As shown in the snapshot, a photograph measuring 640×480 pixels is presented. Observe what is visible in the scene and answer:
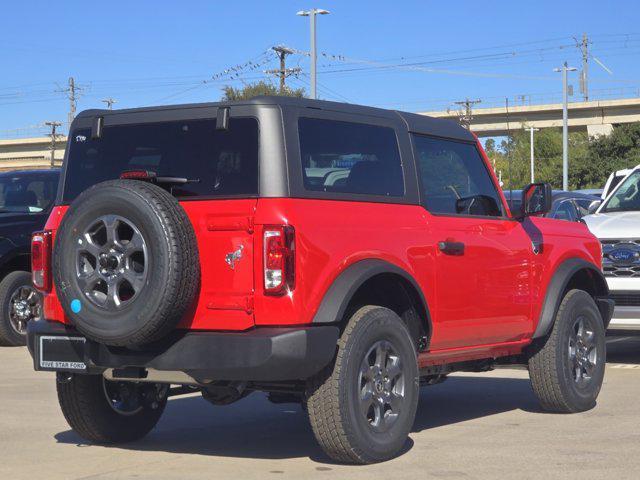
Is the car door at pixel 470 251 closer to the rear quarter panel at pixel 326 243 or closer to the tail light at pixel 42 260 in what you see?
the rear quarter panel at pixel 326 243

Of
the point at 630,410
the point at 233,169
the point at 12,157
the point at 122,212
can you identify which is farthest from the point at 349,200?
the point at 12,157

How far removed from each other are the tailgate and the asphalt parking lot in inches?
34.2

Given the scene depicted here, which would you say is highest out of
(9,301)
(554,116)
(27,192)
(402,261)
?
(554,116)

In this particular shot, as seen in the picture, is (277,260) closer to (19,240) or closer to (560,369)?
(560,369)

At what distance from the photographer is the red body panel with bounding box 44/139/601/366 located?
647 cm

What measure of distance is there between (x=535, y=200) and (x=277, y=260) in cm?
284

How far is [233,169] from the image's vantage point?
22.1 ft

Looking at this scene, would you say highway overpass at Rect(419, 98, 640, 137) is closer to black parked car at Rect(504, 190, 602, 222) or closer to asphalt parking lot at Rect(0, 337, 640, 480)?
black parked car at Rect(504, 190, 602, 222)

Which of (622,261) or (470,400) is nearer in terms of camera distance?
(470,400)

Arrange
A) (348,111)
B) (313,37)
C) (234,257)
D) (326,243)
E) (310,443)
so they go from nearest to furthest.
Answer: (234,257)
(326,243)
(348,111)
(310,443)
(313,37)

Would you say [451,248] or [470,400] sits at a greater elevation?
[451,248]

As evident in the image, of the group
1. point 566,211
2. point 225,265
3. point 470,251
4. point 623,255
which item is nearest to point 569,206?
point 566,211

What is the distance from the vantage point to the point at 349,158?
7.23 m

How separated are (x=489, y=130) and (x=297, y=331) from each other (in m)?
91.2
